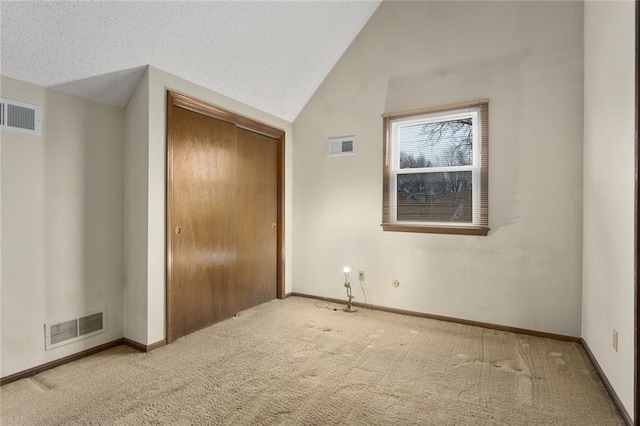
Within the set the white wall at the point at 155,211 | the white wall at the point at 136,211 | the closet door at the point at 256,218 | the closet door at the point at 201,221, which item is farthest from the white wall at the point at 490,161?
the white wall at the point at 136,211

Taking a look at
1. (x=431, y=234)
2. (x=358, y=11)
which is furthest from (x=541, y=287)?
(x=358, y=11)

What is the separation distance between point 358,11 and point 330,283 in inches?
121

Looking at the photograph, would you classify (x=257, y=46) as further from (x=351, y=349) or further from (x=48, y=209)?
(x=351, y=349)

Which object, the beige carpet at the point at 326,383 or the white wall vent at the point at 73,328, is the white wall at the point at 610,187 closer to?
the beige carpet at the point at 326,383

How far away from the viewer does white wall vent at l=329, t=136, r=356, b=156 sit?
3.83m

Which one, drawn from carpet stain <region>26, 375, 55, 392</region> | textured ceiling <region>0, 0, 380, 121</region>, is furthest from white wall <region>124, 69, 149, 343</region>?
carpet stain <region>26, 375, 55, 392</region>

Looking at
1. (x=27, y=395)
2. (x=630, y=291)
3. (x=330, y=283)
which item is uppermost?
(x=630, y=291)

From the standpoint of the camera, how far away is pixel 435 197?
3.39 m

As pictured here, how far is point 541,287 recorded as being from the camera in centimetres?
295

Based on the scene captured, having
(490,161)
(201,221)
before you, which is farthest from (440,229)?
(201,221)

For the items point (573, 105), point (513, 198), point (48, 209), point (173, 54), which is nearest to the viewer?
point (48, 209)

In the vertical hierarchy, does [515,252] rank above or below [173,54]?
below

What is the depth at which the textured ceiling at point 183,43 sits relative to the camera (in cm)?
206

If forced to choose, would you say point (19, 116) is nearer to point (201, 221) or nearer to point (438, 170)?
point (201, 221)
